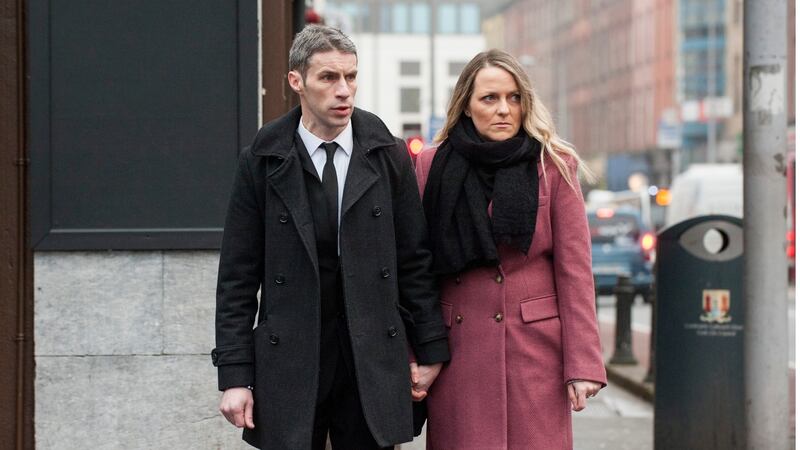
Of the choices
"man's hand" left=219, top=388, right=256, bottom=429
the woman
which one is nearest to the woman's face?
the woman

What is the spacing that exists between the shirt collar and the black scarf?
0.36m

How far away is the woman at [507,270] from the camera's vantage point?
14.5ft

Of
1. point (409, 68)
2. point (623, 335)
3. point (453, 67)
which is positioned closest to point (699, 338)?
point (623, 335)

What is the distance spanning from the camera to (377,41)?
4021 inches

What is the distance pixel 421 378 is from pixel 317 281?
500mm

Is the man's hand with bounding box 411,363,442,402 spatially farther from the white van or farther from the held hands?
the white van

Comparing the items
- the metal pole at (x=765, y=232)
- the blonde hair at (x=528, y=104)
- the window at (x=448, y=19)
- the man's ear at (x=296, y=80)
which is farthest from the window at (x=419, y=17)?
the man's ear at (x=296, y=80)

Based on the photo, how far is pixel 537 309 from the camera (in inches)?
178

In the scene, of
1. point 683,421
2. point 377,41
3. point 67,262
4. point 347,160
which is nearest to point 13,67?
point 67,262

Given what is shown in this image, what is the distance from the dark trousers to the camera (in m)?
4.22

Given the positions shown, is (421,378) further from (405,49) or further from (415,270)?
(405,49)

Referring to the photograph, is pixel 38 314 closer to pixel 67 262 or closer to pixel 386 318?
pixel 67 262

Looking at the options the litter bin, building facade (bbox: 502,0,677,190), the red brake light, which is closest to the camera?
the litter bin

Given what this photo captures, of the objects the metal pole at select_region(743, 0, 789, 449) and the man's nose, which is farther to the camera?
the metal pole at select_region(743, 0, 789, 449)
